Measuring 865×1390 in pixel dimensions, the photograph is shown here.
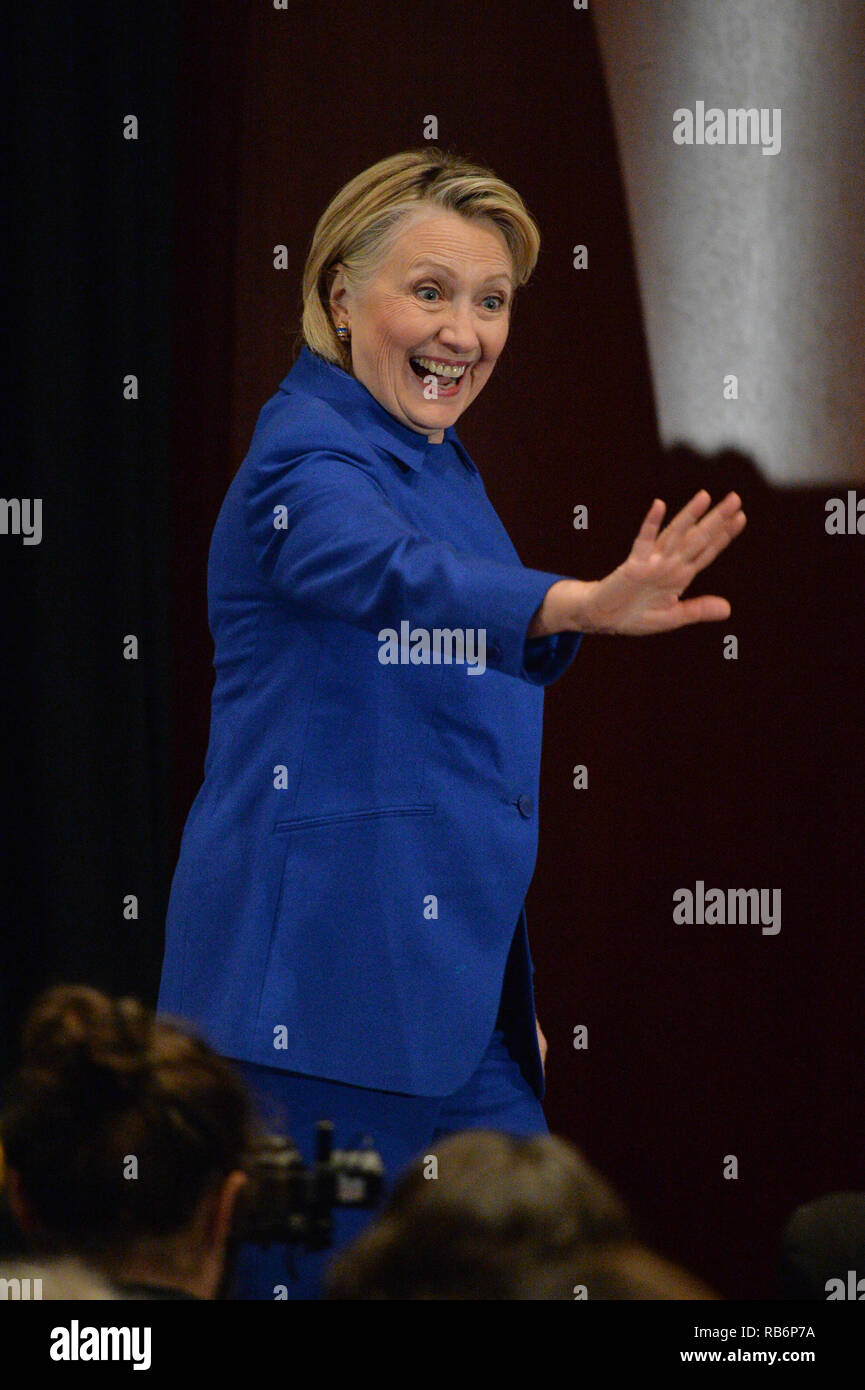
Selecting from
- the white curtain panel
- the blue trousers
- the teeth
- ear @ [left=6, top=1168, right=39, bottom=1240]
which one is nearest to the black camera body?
ear @ [left=6, top=1168, right=39, bottom=1240]

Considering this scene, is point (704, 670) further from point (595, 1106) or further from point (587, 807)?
point (595, 1106)

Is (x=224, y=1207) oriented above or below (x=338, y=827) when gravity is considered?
below

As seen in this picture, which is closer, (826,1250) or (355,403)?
(826,1250)

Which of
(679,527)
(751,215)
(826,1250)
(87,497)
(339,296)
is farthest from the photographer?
(751,215)

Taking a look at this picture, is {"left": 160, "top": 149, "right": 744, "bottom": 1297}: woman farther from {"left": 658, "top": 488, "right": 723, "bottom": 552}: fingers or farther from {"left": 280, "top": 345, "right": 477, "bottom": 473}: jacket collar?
{"left": 658, "top": 488, "right": 723, "bottom": 552}: fingers

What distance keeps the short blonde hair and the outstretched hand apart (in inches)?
24.4

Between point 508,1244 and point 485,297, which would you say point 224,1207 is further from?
point 485,297

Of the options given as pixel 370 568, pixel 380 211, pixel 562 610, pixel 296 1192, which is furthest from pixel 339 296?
pixel 296 1192

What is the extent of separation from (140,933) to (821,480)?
1266 millimetres

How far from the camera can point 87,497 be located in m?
2.62

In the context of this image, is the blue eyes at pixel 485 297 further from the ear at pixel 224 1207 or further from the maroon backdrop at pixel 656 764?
the ear at pixel 224 1207

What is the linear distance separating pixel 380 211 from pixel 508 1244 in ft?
4.14

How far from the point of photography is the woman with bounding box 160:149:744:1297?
1.78 m

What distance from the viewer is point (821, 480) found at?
9.67 ft
